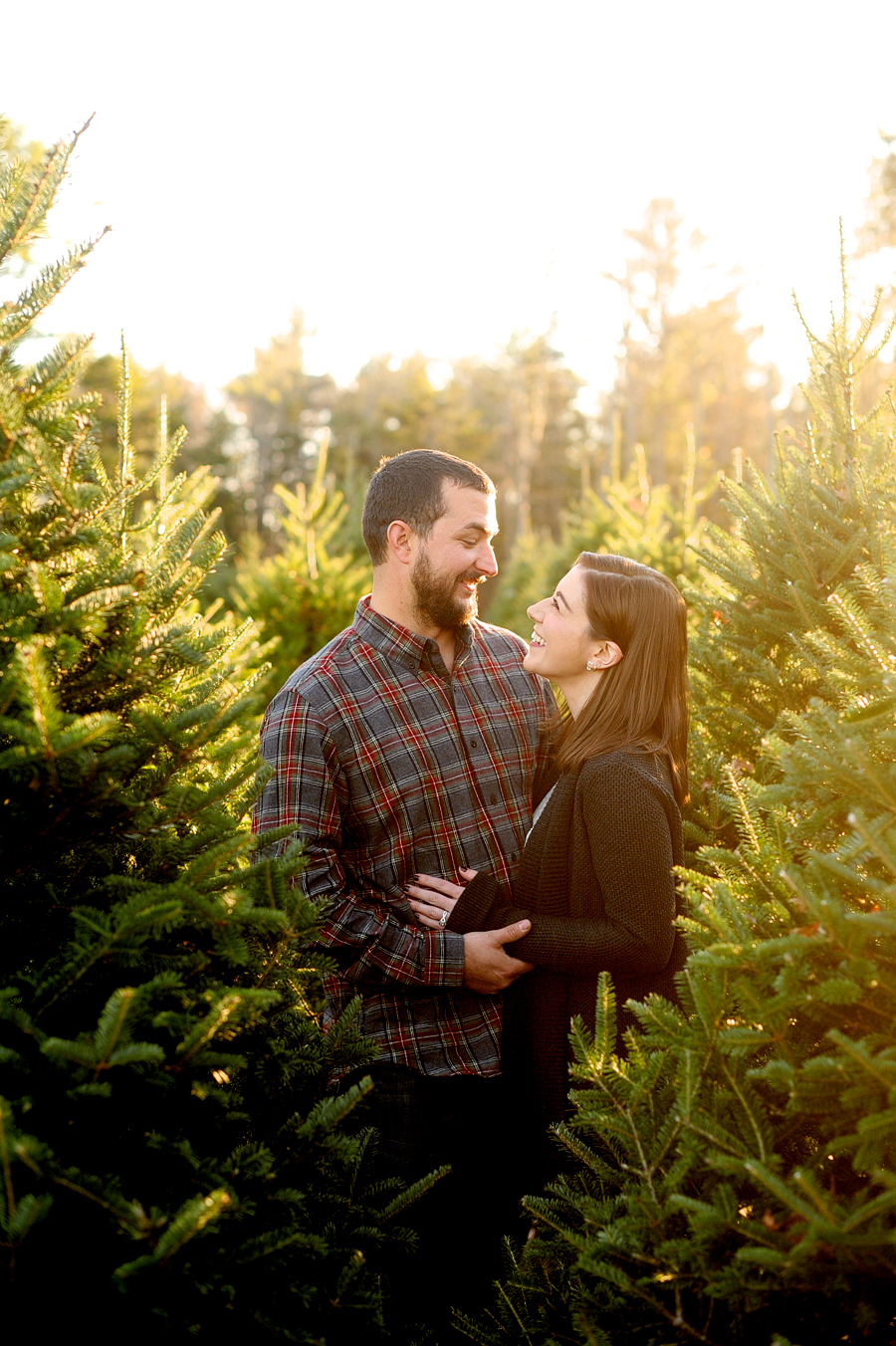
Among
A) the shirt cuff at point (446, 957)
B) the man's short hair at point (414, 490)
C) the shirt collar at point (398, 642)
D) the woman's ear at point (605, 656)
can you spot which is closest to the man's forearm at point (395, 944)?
the shirt cuff at point (446, 957)

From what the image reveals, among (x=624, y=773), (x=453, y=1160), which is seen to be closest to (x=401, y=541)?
(x=624, y=773)

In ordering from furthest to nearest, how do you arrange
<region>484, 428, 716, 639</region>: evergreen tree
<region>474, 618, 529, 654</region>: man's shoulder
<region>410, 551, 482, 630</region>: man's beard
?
1. <region>484, 428, 716, 639</region>: evergreen tree
2. <region>474, 618, 529, 654</region>: man's shoulder
3. <region>410, 551, 482, 630</region>: man's beard

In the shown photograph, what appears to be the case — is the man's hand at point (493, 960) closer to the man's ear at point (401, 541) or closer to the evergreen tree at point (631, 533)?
the man's ear at point (401, 541)

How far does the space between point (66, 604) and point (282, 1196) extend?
4.13ft

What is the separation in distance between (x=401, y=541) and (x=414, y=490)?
20cm

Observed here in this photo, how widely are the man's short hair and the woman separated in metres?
0.55

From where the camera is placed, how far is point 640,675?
10.1 ft

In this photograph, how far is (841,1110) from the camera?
5.60 feet

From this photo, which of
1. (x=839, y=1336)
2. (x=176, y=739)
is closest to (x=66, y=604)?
(x=176, y=739)

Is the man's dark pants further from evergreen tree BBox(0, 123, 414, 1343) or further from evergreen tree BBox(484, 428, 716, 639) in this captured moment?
evergreen tree BBox(484, 428, 716, 639)

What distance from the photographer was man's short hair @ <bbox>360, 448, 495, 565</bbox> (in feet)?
11.1

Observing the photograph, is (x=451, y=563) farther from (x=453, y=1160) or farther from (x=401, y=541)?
(x=453, y=1160)

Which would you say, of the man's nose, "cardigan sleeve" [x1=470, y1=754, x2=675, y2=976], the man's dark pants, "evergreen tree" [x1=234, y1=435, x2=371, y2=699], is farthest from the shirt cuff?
"evergreen tree" [x1=234, y1=435, x2=371, y2=699]

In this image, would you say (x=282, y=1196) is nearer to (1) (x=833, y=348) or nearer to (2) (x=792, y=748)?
(2) (x=792, y=748)
